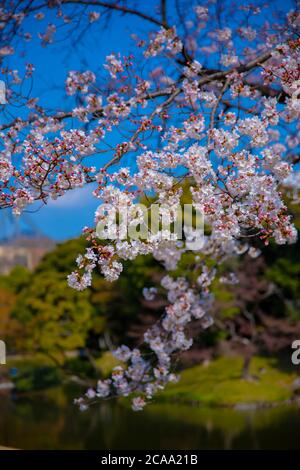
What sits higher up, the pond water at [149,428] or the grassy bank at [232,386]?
the grassy bank at [232,386]

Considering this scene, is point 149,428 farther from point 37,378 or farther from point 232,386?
point 37,378

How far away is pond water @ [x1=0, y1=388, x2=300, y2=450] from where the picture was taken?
11.2 meters

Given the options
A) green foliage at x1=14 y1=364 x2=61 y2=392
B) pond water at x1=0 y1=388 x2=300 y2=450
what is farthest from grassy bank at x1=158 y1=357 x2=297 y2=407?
green foliage at x1=14 y1=364 x2=61 y2=392

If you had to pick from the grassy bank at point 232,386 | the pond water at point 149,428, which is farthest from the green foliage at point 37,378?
the grassy bank at point 232,386

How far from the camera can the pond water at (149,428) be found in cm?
1116

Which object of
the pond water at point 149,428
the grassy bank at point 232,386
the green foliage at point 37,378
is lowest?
the pond water at point 149,428

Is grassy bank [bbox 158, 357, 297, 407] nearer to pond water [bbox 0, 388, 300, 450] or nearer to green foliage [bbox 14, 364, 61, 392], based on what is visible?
pond water [bbox 0, 388, 300, 450]

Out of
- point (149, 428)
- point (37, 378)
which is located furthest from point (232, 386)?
point (37, 378)

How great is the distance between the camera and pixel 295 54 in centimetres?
290

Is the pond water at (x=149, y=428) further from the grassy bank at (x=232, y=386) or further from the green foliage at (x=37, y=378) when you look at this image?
the green foliage at (x=37, y=378)

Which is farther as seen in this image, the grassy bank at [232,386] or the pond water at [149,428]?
the grassy bank at [232,386]
